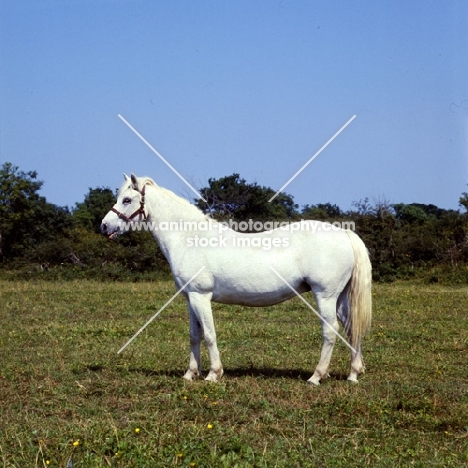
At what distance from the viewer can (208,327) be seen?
26.1ft

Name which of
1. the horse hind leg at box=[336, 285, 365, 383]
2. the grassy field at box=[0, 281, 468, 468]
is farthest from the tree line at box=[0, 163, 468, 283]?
the horse hind leg at box=[336, 285, 365, 383]

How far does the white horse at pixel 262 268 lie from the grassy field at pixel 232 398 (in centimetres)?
60

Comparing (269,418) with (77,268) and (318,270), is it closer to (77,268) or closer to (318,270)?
(318,270)

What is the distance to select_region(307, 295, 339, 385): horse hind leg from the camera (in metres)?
7.88

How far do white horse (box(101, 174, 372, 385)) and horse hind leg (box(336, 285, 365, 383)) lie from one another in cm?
1

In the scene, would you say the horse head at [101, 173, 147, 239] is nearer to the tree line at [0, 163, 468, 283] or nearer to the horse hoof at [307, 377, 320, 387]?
the horse hoof at [307, 377, 320, 387]

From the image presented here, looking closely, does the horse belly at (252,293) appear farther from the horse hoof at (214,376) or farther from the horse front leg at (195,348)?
the horse hoof at (214,376)

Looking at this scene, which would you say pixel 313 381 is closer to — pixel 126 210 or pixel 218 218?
pixel 126 210

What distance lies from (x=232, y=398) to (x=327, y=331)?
66.5 inches

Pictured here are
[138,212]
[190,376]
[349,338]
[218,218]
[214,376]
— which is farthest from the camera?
[218,218]

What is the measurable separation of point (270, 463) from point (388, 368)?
14.3ft

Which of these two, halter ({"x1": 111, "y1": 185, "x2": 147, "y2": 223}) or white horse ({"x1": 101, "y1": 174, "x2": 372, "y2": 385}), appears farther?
halter ({"x1": 111, "y1": 185, "x2": 147, "y2": 223})

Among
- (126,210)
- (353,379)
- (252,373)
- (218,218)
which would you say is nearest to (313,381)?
(353,379)

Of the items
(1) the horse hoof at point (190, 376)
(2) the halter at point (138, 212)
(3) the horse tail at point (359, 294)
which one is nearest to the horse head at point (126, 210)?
(2) the halter at point (138, 212)
